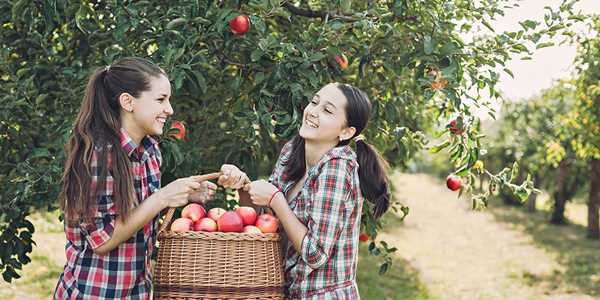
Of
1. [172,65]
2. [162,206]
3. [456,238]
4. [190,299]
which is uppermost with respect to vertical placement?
[172,65]

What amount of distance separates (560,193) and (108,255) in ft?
42.0

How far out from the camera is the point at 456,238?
1226 centimetres

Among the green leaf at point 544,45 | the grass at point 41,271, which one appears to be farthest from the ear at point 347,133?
the grass at point 41,271

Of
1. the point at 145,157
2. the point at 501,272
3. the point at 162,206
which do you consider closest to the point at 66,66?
the point at 145,157

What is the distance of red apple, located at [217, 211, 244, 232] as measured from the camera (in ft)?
7.49

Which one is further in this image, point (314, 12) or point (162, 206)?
point (314, 12)

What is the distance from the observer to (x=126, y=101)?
2.30 meters

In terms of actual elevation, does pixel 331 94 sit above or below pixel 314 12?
below

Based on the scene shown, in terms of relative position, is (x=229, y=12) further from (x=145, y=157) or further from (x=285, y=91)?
(x=145, y=157)

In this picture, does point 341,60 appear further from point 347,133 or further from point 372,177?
point 372,177

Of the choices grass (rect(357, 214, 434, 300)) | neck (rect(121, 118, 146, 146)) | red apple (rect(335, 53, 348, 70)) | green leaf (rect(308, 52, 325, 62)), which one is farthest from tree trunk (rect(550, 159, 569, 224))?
neck (rect(121, 118, 146, 146))

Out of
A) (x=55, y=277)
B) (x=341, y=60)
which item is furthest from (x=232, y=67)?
(x=55, y=277)

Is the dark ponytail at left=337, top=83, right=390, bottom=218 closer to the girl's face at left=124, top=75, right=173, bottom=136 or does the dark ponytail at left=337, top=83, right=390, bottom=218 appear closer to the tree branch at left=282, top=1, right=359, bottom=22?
the girl's face at left=124, top=75, right=173, bottom=136

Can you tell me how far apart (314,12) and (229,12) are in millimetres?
835
